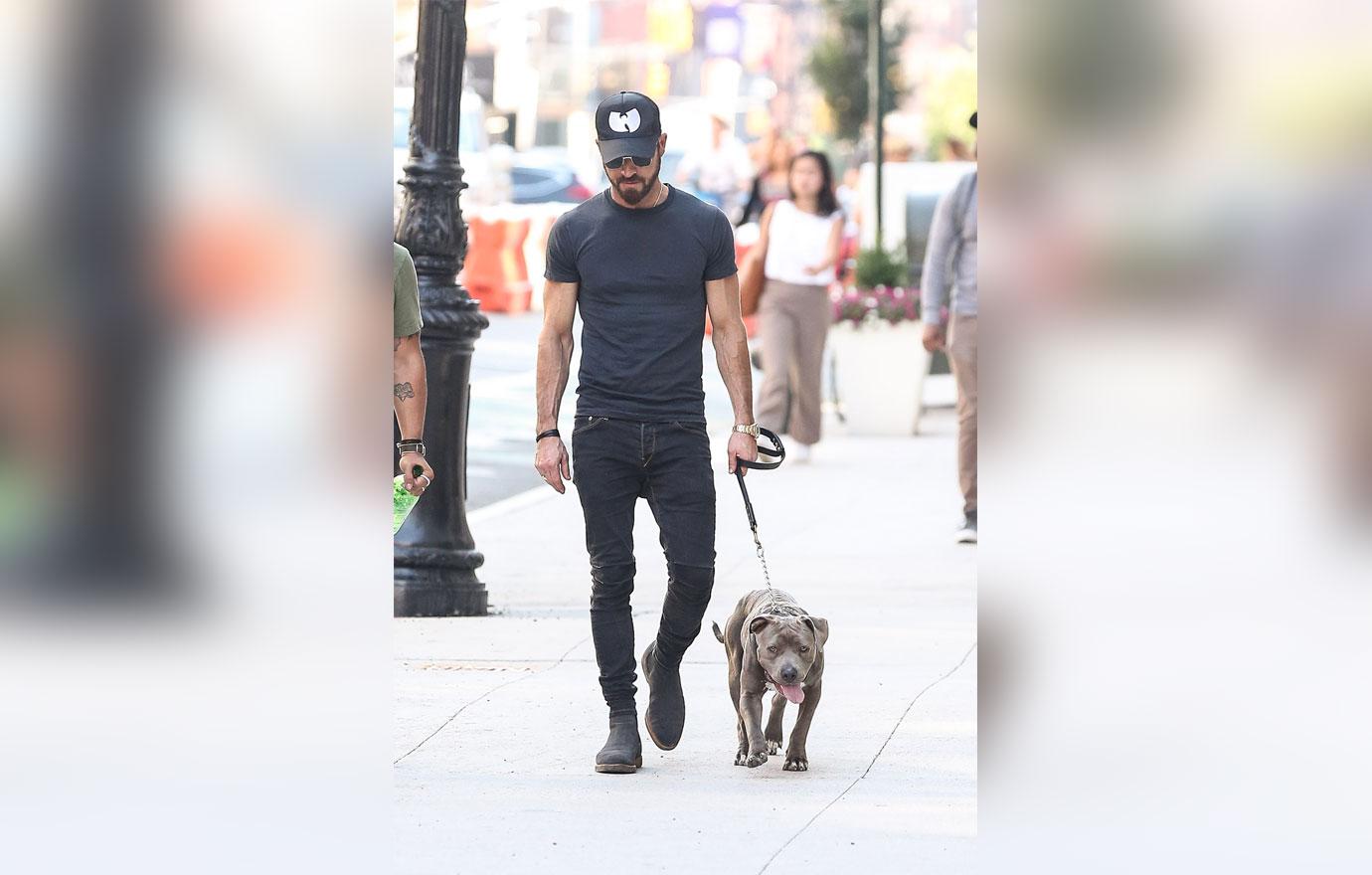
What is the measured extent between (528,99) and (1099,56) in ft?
224

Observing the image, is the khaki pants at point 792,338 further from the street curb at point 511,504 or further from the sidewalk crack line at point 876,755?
the sidewalk crack line at point 876,755

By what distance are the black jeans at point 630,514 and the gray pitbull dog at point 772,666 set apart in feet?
0.60

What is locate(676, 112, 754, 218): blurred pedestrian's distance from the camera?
3703cm

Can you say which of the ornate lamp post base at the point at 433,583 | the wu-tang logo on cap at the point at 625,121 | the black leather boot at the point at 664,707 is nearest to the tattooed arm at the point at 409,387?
the black leather boot at the point at 664,707

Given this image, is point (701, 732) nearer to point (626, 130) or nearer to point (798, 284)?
point (626, 130)

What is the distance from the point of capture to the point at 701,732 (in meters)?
7.21

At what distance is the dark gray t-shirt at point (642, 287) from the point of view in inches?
255

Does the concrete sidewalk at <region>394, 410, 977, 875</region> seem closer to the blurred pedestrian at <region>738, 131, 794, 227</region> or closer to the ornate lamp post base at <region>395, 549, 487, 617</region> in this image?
the ornate lamp post base at <region>395, 549, 487, 617</region>

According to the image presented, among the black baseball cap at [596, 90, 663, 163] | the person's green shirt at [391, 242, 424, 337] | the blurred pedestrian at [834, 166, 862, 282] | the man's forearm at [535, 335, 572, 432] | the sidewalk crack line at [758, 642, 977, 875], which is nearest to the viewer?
the sidewalk crack line at [758, 642, 977, 875]

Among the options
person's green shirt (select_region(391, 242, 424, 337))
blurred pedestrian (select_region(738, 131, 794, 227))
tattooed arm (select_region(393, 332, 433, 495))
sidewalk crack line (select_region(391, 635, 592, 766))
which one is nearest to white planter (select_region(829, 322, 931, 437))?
blurred pedestrian (select_region(738, 131, 794, 227))

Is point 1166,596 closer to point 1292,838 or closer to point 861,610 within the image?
point 1292,838

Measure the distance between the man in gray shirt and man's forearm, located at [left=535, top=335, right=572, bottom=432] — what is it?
457 cm

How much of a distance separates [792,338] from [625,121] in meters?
8.43

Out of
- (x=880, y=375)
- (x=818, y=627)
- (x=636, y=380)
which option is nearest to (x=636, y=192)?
(x=636, y=380)
